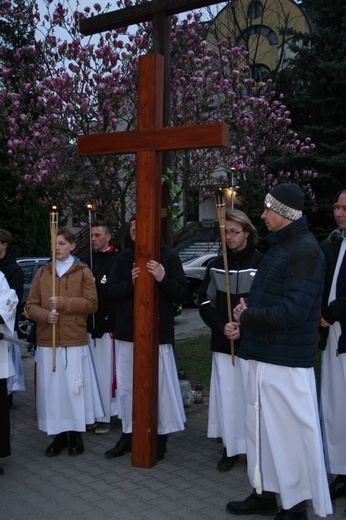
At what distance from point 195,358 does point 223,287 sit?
17.2 feet

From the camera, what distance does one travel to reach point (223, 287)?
5.26m

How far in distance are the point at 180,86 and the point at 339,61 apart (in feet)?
19.8

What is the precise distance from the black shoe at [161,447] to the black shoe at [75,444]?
707 millimetres

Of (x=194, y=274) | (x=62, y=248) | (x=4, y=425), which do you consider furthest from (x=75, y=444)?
(x=194, y=274)

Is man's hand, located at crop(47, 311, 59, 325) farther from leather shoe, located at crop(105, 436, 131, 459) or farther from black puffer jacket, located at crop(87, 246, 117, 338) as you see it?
leather shoe, located at crop(105, 436, 131, 459)

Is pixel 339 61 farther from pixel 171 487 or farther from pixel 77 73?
pixel 171 487

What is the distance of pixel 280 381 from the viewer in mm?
3986

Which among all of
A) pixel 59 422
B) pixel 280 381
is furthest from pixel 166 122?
pixel 280 381

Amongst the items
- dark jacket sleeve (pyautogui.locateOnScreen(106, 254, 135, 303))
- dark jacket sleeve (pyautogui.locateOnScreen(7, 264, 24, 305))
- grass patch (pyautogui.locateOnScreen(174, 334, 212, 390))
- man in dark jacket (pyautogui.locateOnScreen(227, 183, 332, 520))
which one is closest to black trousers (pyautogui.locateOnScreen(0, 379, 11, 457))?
dark jacket sleeve (pyautogui.locateOnScreen(106, 254, 135, 303))

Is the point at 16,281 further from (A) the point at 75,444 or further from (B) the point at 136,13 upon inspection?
(B) the point at 136,13

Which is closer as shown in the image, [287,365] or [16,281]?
[287,365]

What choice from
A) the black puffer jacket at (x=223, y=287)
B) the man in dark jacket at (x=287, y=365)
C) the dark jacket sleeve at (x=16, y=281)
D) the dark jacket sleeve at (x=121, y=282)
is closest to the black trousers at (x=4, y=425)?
the dark jacket sleeve at (x=121, y=282)

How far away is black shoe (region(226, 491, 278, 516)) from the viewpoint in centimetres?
429

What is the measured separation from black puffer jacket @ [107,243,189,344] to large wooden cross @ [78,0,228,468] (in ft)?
0.86
